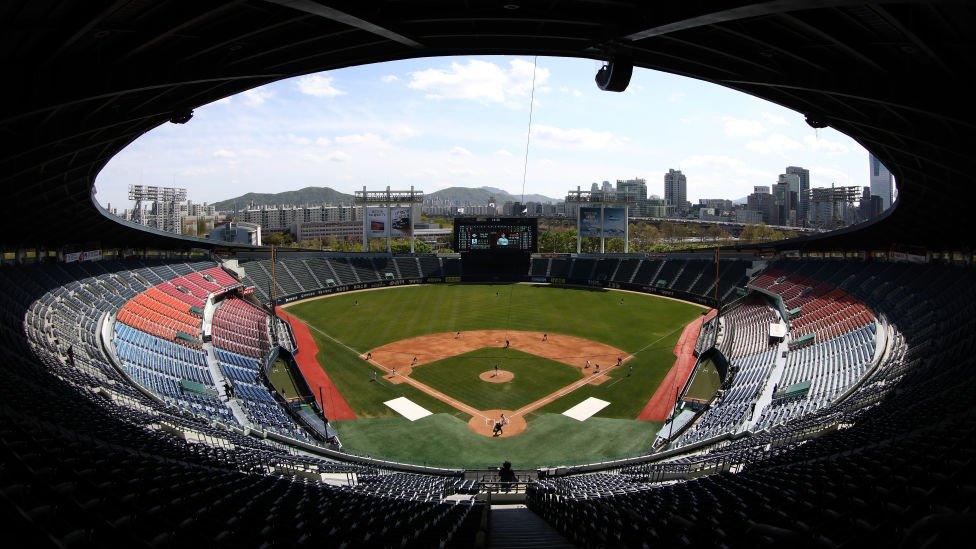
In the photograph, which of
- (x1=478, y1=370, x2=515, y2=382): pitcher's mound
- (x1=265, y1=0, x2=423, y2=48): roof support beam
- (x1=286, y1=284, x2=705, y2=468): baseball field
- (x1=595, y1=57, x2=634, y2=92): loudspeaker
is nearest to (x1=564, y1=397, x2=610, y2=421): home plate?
(x1=286, y1=284, x2=705, y2=468): baseball field

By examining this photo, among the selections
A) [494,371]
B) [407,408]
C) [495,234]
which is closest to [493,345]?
[494,371]

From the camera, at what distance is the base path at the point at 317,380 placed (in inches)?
1131

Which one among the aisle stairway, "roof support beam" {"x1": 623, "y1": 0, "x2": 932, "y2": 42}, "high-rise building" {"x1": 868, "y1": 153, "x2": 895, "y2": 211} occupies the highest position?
"high-rise building" {"x1": 868, "y1": 153, "x2": 895, "y2": 211}

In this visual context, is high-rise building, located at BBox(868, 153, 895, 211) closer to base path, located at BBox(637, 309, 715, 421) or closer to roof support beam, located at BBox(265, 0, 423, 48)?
base path, located at BBox(637, 309, 715, 421)

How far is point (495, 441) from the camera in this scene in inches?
999

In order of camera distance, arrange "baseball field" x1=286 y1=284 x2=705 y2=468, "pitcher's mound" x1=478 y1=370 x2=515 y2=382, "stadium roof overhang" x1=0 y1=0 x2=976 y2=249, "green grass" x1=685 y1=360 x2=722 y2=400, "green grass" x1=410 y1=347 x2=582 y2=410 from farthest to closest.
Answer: "pitcher's mound" x1=478 y1=370 x2=515 y2=382 → "green grass" x1=410 y1=347 x2=582 y2=410 → "green grass" x1=685 y1=360 x2=722 y2=400 → "baseball field" x1=286 y1=284 x2=705 y2=468 → "stadium roof overhang" x1=0 y1=0 x2=976 y2=249

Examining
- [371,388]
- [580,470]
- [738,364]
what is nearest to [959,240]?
[738,364]

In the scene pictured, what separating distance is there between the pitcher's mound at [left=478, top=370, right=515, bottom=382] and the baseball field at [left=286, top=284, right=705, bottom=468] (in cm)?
14

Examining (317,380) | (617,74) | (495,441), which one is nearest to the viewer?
(617,74)

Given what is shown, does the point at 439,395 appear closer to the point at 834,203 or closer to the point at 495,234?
the point at 495,234

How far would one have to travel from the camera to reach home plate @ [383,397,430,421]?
2823 cm

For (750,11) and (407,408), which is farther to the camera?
(407,408)

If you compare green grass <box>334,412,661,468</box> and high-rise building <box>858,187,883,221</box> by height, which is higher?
high-rise building <box>858,187,883,221</box>

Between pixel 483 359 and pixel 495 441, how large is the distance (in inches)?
525
